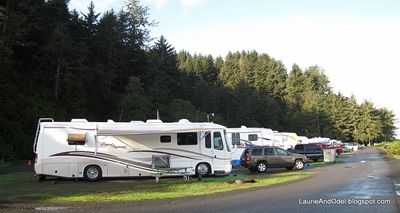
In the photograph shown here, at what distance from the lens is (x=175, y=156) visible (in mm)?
20688

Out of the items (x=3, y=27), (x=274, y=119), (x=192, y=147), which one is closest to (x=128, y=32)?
(x=3, y=27)

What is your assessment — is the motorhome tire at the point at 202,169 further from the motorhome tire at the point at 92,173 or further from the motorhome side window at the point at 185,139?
the motorhome tire at the point at 92,173

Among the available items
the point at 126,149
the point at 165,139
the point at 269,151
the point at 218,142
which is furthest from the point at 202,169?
the point at 269,151

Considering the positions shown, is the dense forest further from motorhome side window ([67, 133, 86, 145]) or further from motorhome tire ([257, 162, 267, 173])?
motorhome tire ([257, 162, 267, 173])

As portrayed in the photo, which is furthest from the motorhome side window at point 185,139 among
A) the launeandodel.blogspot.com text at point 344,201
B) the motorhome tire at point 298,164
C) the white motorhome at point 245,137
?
the white motorhome at point 245,137

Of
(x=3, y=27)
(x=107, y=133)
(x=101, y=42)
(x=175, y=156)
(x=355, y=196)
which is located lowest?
(x=355, y=196)

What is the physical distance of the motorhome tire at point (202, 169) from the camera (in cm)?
2075

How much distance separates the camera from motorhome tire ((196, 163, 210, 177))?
68.1ft

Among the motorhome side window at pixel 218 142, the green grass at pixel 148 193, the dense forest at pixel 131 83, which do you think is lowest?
the green grass at pixel 148 193

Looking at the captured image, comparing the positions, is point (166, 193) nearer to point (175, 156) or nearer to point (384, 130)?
point (175, 156)

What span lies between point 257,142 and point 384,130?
4554 inches

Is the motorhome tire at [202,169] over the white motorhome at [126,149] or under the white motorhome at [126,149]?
under

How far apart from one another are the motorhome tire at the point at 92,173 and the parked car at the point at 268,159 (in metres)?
9.62

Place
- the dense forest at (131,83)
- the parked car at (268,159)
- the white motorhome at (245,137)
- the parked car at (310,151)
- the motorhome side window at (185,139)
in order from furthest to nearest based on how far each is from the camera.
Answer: the dense forest at (131,83)
the parked car at (310,151)
the white motorhome at (245,137)
the parked car at (268,159)
the motorhome side window at (185,139)
